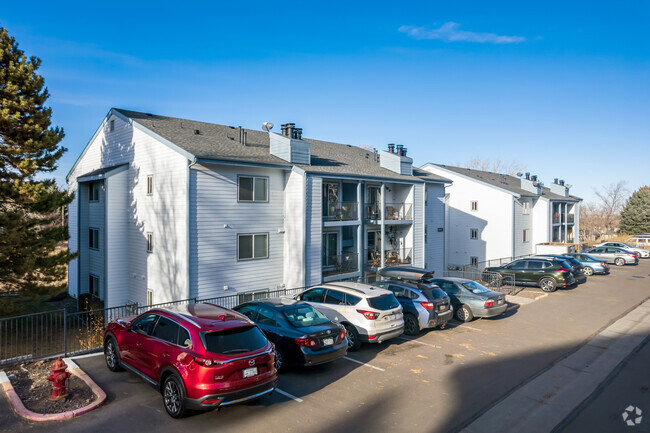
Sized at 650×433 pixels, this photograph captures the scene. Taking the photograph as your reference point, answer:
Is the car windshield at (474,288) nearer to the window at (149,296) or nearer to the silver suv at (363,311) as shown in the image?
the silver suv at (363,311)

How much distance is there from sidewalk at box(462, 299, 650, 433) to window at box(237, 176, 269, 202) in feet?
41.9

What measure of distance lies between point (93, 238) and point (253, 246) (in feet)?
31.2

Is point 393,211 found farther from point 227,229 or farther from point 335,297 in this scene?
point 335,297

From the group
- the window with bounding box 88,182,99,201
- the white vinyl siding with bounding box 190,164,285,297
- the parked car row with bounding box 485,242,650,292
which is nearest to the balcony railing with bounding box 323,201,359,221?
the white vinyl siding with bounding box 190,164,285,297

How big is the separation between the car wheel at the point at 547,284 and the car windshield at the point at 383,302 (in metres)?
13.6

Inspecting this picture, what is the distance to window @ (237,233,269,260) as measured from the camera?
59.0 feet

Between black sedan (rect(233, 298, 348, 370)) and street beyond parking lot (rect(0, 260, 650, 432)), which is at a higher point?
black sedan (rect(233, 298, 348, 370))

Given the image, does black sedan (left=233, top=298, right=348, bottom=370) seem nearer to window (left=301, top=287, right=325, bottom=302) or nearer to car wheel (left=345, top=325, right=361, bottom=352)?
car wheel (left=345, top=325, right=361, bottom=352)

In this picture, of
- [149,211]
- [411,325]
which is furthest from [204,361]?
[149,211]

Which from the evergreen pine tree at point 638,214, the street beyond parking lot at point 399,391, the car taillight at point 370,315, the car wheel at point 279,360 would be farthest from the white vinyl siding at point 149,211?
the evergreen pine tree at point 638,214

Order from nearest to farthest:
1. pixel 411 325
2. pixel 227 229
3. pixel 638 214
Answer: pixel 411 325
pixel 227 229
pixel 638 214

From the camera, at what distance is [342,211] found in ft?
70.3

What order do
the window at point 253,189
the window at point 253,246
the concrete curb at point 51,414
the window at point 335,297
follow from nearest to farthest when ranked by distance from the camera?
the concrete curb at point 51,414 → the window at point 335,297 → the window at point 253,246 → the window at point 253,189

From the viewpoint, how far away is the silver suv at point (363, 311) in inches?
447
